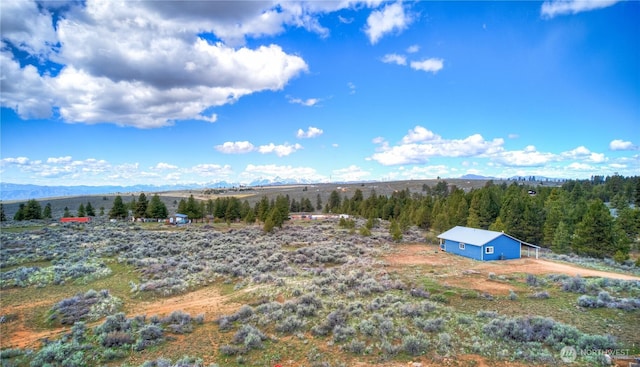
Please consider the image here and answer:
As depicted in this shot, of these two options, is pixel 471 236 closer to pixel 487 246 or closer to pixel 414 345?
pixel 487 246

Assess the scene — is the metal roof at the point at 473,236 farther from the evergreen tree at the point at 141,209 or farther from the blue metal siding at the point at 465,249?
the evergreen tree at the point at 141,209

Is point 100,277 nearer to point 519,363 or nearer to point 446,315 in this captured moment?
point 446,315

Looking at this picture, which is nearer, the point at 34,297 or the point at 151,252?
the point at 34,297

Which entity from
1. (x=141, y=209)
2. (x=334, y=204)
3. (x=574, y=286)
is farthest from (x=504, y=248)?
(x=334, y=204)

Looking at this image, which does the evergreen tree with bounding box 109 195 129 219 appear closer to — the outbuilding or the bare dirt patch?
the bare dirt patch

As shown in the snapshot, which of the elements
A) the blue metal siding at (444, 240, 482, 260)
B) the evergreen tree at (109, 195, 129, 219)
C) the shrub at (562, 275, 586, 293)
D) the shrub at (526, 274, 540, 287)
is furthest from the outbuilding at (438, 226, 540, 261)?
the evergreen tree at (109, 195, 129, 219)

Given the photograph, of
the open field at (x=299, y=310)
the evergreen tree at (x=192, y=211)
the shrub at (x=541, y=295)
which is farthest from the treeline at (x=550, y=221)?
the evergreen tree at (x=192, y=211)

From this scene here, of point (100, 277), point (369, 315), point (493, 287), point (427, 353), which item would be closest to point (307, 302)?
point (369, 315)

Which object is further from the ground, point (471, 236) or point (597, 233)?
point (597, 233)
